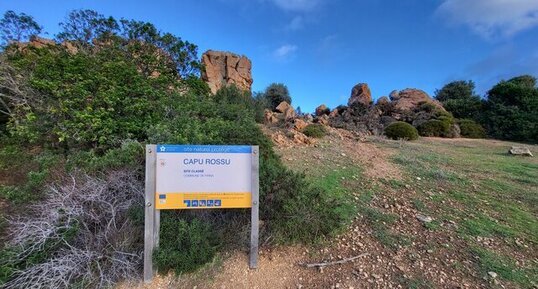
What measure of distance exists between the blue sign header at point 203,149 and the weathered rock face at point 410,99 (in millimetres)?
17965

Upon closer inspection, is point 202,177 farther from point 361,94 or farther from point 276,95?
point 276,95

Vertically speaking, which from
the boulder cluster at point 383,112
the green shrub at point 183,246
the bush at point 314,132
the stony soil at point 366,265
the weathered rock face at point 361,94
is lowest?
the stony soil at point 366,265

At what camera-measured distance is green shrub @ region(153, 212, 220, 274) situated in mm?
2670

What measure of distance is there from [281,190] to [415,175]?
13.2 feet

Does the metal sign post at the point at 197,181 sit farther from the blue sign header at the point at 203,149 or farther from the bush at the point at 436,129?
the bush at the point at 436,129

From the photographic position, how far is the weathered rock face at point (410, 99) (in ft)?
61.5

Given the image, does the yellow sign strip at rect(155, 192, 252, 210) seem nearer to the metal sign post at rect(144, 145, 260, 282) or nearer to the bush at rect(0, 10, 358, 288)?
the metal sign post at rect(144, 145, 260, 282)

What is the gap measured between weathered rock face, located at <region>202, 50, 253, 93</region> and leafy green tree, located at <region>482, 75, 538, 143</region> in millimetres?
17582

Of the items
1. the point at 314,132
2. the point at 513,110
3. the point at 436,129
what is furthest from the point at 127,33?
the point at 513,110

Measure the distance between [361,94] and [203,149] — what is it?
21103mm

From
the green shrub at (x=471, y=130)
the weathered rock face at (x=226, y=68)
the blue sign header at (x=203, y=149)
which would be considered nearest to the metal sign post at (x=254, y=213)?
the blue sign header at (x=203, y=149)

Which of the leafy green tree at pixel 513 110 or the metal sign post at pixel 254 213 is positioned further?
the leafy green tree at pixel 513 110

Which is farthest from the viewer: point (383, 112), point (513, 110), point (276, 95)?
point (276, 95)

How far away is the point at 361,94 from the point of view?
2177 centimetres
